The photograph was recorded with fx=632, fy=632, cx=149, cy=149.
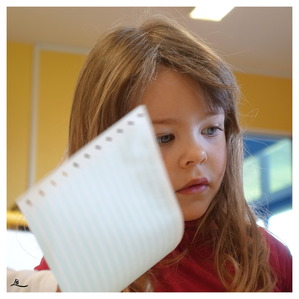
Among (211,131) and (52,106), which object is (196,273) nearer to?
(211,131)

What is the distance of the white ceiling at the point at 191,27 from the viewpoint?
11.1ft

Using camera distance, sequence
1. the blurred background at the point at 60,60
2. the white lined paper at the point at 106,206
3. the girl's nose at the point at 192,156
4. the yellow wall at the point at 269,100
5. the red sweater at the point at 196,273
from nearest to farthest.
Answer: the white lined paper at the point at 106,206, the girl's nose at the point at 192,156, the red sweater at the point at 196,273, the blurred background at the point at 60,60, the yellow wall at the point at 269,100

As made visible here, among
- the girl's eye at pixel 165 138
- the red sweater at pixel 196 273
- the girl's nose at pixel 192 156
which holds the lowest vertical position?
the red sweater at pixel 196 273

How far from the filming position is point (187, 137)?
53 centimetres

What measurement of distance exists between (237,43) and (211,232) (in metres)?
3.23

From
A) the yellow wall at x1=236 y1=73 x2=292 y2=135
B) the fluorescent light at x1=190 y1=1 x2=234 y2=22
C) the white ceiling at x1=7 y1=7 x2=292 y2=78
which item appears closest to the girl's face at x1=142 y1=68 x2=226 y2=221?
the white ceiling at x1=7 y1=7 x2=292 y2=78

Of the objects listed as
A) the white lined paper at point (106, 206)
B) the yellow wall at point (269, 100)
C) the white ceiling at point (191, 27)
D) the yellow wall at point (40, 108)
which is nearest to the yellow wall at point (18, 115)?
the yellow wall at point (40, 108)

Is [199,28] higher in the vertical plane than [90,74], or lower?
higher

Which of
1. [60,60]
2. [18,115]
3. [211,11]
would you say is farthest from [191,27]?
[18,115]

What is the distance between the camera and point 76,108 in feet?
2.02

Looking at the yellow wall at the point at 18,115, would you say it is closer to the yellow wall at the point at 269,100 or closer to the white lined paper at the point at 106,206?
the yellow wall at the point at 269,100

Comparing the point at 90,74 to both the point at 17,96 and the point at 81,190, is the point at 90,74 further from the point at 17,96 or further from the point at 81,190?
the point at 17,96
